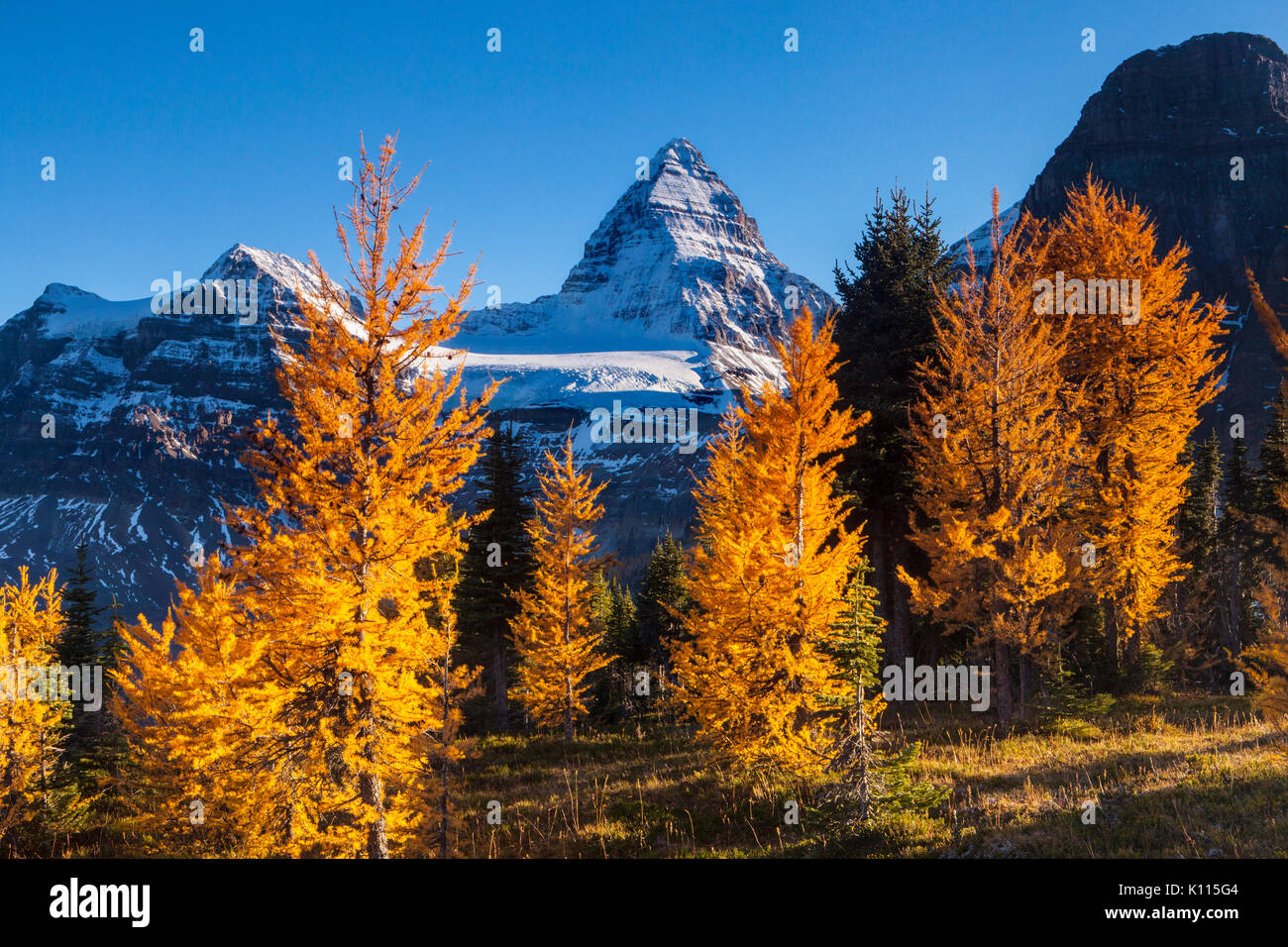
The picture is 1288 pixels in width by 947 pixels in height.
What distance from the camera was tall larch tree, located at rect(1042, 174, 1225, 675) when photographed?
1781 centimetres

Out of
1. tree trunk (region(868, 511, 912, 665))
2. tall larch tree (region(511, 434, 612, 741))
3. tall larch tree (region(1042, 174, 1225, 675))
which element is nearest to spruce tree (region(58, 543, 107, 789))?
tall larch tree (region(511, 434, 612, 741))

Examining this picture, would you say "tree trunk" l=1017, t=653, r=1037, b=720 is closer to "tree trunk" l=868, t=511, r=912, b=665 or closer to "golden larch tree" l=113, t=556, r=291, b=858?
"tree trunk" l=868, t=511, r=912, b=665

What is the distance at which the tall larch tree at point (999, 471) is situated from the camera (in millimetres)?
14648

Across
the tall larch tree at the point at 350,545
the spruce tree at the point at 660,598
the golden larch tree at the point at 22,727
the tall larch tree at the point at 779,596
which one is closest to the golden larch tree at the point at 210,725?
the tall larch tree at the point at 350,545

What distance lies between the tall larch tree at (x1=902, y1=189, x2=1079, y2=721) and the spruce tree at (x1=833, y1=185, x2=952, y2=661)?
14.6ft

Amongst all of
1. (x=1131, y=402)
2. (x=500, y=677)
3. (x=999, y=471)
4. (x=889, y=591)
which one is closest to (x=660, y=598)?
(x=500, y=677)

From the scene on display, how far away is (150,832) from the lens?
16344 millimetres

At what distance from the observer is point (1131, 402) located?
727 inches

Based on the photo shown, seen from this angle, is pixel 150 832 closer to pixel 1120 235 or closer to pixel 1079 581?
pixel 1079 581

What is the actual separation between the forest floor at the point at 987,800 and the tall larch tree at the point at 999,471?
101 inches

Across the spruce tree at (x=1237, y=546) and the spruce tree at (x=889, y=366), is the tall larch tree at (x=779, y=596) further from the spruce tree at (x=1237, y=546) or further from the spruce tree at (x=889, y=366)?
the spruce tree at (x=1237, y=546)

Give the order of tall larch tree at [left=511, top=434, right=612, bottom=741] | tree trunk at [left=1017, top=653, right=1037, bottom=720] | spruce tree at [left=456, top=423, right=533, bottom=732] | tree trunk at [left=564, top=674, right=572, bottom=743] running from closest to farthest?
1. tree trunk at [left=1017, top=653, right=1037, bottom=720]
2. tall larch tree at [left=511, top=434, right=612, bottom=741]
3. tree trunk at [left=564, top=674, right=572, bottom=743]
4. spruce tree at [left=456, top=423, right=533, bottom=732]
